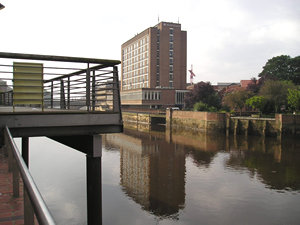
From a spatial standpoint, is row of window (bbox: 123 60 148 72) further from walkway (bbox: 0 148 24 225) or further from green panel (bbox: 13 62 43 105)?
walkway (bbox: 0 148 24 225)

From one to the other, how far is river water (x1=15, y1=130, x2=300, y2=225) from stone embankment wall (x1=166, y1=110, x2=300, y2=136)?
28.6ft

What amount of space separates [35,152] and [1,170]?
15.8 m

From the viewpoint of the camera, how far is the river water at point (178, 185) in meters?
11.8

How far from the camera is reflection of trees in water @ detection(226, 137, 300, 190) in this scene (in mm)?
17344

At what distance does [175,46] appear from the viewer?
81.9 m

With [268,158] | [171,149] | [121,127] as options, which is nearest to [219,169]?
[268,158]

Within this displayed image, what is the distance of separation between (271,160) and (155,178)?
11.4 m

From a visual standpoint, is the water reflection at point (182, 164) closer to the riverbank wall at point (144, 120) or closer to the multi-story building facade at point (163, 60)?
the riverbank wall at point (144, 120)

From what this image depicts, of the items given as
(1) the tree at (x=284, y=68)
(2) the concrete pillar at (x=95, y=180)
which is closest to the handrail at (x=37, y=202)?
(2) the concrete pillar at (x=95, y=180)

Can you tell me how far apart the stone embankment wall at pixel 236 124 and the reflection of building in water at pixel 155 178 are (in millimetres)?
14970

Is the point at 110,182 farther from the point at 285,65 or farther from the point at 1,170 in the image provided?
the point at 285,65

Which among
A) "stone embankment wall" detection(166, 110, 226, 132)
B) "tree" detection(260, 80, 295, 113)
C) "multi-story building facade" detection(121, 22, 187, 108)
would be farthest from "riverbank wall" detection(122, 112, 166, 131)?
"tree" detection(260, 80, 295, 113)

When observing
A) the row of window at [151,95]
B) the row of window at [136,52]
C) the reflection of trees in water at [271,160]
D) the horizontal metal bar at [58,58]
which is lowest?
the reflection of trees in water at [271,160]

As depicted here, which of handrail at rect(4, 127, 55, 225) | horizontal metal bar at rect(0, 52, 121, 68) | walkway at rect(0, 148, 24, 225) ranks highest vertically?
horizontal metal bar at rect(0, 52, 121, 68)
